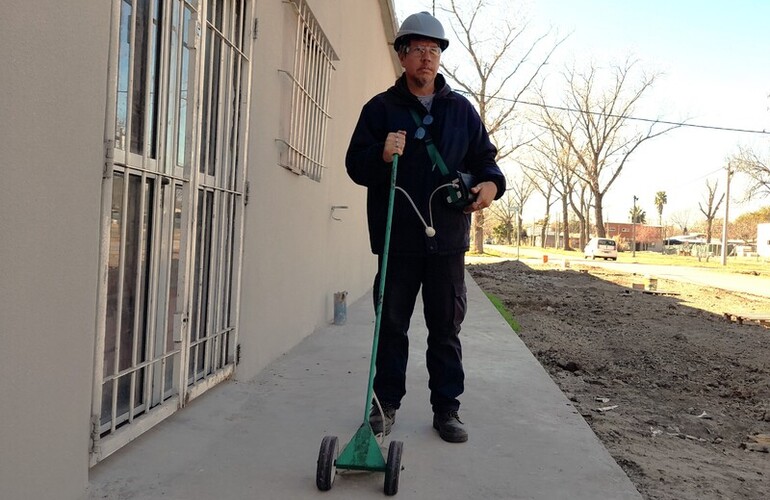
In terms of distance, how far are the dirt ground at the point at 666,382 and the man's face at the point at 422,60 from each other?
2.04 m

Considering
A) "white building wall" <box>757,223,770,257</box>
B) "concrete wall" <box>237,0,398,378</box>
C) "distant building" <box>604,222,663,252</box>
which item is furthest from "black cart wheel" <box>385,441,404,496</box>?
"distant building" <box>604,222,663,252</box>

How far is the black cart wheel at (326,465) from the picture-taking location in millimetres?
2395

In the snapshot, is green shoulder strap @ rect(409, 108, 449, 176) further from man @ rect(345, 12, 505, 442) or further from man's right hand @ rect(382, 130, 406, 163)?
man's right hand @ rect(382, 130, 406, 163)

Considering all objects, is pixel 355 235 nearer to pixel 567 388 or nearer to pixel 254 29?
pixel 567 388

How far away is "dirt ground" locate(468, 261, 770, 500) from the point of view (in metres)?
3.17

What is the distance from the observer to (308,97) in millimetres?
5434

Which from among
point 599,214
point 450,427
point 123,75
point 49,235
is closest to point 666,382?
point 450,427

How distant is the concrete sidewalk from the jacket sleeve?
4.00 feet

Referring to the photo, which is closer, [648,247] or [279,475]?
[279,475]

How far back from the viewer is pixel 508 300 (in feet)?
38.3

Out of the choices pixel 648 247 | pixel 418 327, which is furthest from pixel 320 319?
pixel 648 247

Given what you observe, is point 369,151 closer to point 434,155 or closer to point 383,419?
point 434,155

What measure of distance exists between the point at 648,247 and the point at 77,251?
311ft

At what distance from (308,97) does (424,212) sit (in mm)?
2752
